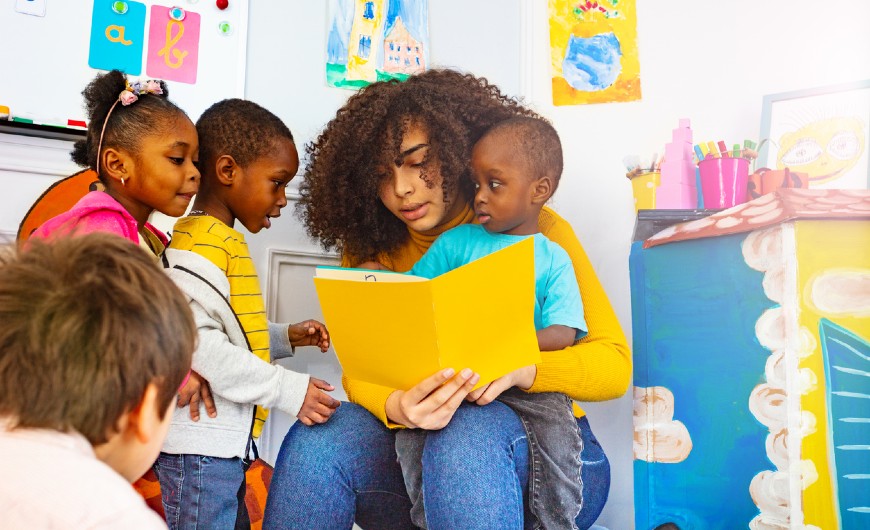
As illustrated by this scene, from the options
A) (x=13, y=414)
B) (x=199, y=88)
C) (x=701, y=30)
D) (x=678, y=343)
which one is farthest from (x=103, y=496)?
(x=701, y=30)

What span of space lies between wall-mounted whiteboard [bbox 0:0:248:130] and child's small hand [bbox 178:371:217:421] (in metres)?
0.73

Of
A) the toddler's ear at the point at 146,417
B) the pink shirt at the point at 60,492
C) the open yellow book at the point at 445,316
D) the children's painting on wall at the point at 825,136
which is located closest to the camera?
the pink shirt at the point at 60,492

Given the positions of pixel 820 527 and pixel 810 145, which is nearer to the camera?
pixel 820 527

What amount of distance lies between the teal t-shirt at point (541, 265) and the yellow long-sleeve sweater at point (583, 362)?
42 millimetres

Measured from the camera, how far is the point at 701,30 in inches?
68.9

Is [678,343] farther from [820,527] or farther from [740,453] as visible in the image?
[820,527]

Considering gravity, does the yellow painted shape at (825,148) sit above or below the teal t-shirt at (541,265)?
above

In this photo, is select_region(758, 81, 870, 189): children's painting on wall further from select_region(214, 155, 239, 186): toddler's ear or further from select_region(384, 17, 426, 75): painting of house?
select_region(214, 155, 239, 186): toddler's ear

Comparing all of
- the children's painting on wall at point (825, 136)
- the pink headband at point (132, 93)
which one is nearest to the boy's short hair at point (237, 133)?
the pink headband at point (132, 93)

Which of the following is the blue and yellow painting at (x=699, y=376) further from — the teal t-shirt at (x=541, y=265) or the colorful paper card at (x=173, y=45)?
the colorful paper card at (x=173, y=45)

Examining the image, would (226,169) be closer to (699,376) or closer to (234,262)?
(234,262)

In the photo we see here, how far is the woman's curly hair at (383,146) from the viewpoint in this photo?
1333 mm

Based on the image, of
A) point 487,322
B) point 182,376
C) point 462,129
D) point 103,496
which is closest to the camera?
point 103,496

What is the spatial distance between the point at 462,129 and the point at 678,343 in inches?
20.5
